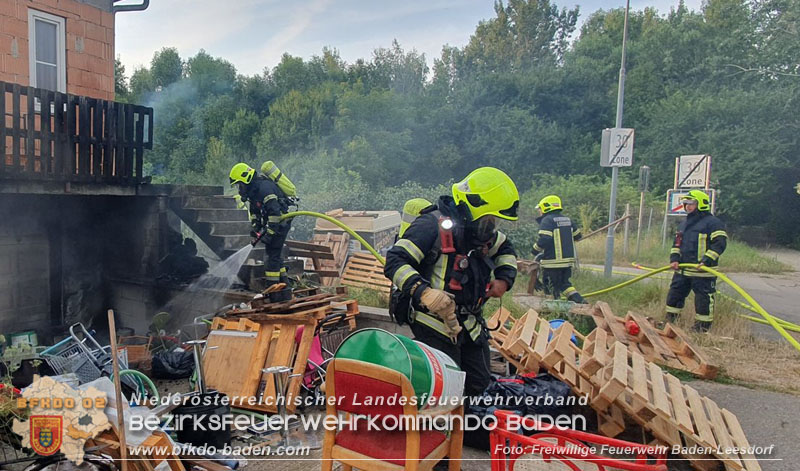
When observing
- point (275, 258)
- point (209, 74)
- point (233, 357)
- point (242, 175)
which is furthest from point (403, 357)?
point (209, 74)

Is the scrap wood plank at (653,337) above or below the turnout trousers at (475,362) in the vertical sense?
below

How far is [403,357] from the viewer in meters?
2.55

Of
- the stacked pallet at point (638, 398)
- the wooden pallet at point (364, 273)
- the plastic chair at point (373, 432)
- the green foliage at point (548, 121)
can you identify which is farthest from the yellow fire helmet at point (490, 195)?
the green foliage at point (548, 121)

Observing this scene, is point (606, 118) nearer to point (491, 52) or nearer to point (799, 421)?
point (491, 52)

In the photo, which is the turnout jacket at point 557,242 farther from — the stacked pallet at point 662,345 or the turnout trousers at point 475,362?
the turnout trousers at point 475,362

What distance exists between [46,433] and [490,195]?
3.03 meters

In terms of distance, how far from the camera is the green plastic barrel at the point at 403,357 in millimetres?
2553

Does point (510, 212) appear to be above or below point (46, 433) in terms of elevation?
above

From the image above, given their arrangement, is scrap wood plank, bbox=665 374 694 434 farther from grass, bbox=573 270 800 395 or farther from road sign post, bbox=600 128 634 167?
road sign post, bbox=600 128 634 167

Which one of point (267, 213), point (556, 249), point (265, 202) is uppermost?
point (265, 202)

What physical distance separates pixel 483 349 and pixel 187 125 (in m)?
30.5

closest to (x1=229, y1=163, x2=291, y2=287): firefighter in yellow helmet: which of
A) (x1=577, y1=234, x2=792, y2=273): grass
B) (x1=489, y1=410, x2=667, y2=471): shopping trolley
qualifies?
(x1=489, y1=410, x2=667, y2=471): shopping trolley

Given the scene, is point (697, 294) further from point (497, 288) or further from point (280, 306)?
point (280, 306)

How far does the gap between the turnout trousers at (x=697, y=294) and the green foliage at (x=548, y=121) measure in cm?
1370
